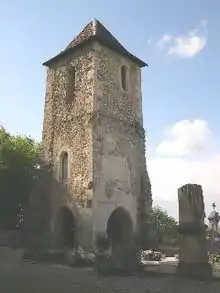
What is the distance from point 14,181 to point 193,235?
18.2 meters

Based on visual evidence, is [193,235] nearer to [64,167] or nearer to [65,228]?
[65,228]

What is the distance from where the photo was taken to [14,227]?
91.8 feet

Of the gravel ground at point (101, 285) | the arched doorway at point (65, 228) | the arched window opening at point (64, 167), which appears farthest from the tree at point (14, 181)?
the gravel ground at point (101, 285)

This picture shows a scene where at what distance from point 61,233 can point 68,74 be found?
10570 millimetres

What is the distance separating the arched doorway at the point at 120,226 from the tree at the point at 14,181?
718 centimetres

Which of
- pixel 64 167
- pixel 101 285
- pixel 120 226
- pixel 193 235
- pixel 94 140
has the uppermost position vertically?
pixel 94 140

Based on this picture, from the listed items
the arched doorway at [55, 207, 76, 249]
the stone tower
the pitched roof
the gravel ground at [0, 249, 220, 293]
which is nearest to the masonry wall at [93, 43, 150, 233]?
the stone tower

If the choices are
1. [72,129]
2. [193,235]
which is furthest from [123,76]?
[193,235]

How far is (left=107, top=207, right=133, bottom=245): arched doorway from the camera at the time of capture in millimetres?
22312

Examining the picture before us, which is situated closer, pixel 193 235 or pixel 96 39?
pixel 193 235

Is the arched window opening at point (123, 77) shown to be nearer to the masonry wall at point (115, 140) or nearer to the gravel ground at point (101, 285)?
the masonry wall at point (115, 140)

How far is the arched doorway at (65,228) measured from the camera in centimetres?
2236

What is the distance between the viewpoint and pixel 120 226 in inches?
902

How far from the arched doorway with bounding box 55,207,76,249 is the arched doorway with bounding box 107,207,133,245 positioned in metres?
2.32
